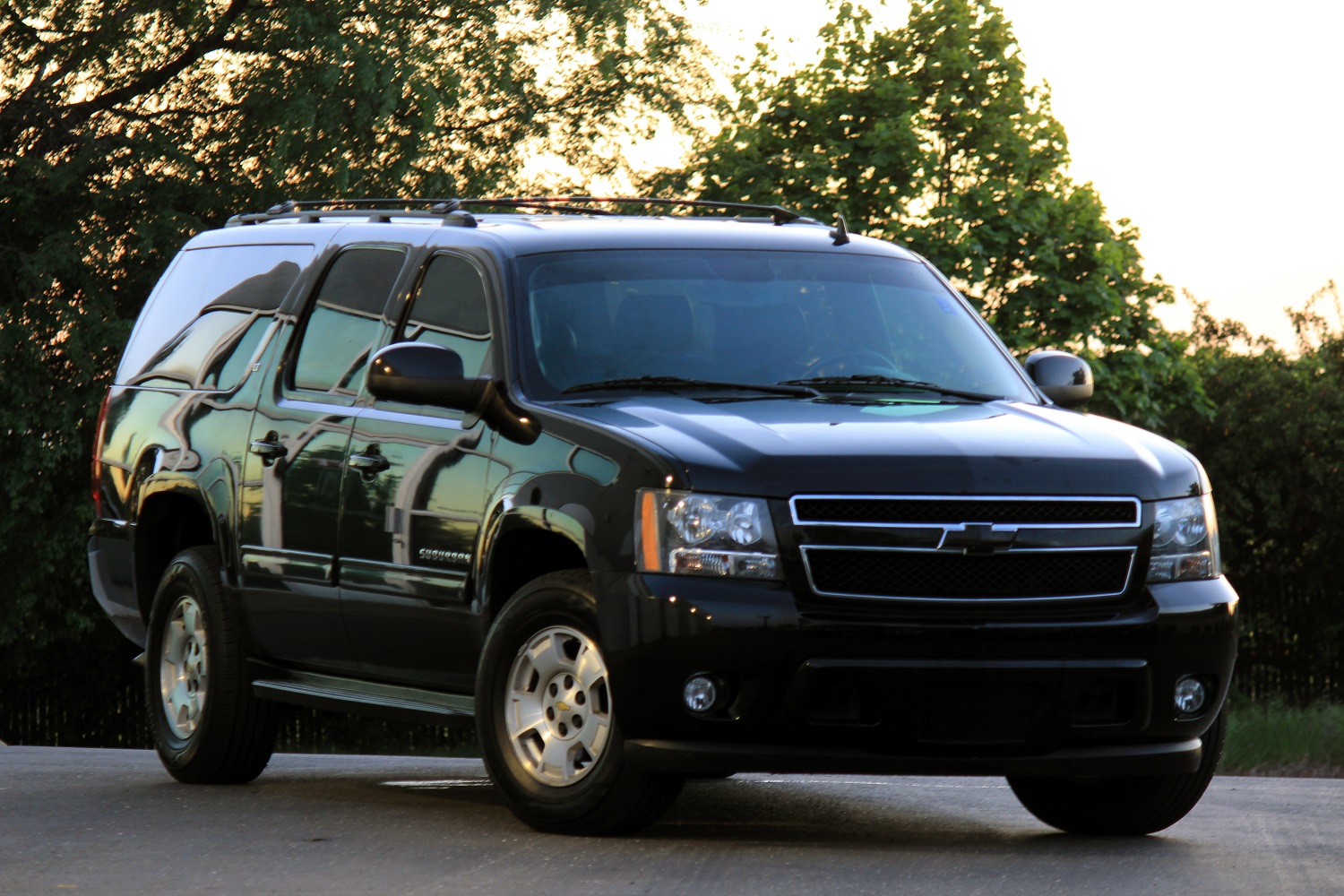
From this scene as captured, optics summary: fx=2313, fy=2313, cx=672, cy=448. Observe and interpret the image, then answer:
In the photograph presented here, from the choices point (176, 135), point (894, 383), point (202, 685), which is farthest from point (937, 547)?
point (176, 135)

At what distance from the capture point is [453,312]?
8.12 metres

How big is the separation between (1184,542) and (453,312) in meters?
2.68

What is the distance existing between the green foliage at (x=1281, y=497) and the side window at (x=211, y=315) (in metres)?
22.6

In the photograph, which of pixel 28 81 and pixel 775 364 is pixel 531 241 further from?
pixel 28 81

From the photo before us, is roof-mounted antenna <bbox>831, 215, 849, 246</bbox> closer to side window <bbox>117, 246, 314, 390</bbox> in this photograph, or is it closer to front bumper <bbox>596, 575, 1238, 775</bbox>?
side window <bbox>117, 246, 314, 390</bbox>

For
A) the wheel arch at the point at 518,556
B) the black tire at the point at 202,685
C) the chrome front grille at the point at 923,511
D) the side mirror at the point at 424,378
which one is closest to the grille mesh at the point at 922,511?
the chrome front grille at the point at 923,511

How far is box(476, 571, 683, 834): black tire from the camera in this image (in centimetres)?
681

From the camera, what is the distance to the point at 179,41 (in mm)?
26578

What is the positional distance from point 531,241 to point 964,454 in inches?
79.9

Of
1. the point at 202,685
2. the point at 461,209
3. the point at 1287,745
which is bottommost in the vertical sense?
the point at 1287,745

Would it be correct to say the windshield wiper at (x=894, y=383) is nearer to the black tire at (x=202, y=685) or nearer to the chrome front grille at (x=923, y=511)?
the chrome front grille at (x=923, y=511)

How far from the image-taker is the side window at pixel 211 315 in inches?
366

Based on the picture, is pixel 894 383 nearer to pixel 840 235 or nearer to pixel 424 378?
pixel 840 235

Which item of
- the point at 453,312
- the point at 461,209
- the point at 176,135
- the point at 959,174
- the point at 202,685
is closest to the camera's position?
the point at 453,312
